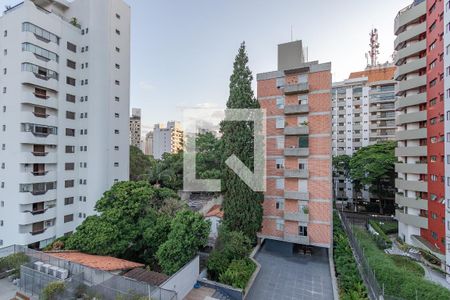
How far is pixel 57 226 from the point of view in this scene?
21.8m

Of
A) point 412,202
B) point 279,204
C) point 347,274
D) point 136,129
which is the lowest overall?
point 347,274

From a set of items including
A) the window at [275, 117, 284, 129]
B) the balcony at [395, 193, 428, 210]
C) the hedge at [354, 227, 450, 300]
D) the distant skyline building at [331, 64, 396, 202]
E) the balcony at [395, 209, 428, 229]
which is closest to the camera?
the hedge at [354, 227, 450, 300]

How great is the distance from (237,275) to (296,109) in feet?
44.5

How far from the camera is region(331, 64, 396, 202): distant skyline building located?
43.8 m

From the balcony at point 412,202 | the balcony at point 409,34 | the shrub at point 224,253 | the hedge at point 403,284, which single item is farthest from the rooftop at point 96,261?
the balcony at point 409,34

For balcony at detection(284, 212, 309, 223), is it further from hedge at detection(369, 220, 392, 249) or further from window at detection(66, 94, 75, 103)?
window at detection(66, 94, 75, 103)

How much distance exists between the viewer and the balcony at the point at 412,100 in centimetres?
2191

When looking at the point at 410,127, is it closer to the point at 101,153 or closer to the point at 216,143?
the point at 216,143

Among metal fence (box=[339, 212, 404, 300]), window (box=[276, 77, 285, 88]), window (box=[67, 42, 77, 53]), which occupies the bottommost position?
metal fence (box=[339, 212, 404, 300])

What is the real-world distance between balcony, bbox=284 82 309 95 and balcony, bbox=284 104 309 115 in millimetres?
1291

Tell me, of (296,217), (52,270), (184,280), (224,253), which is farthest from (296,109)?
(52,270)

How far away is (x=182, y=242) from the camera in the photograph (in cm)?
1272

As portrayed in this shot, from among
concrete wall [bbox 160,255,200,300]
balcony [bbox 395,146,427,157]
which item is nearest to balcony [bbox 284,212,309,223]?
concrete wall [bbox 160,255,200,300]

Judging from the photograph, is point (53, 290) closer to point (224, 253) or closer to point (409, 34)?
point (224, 253)
